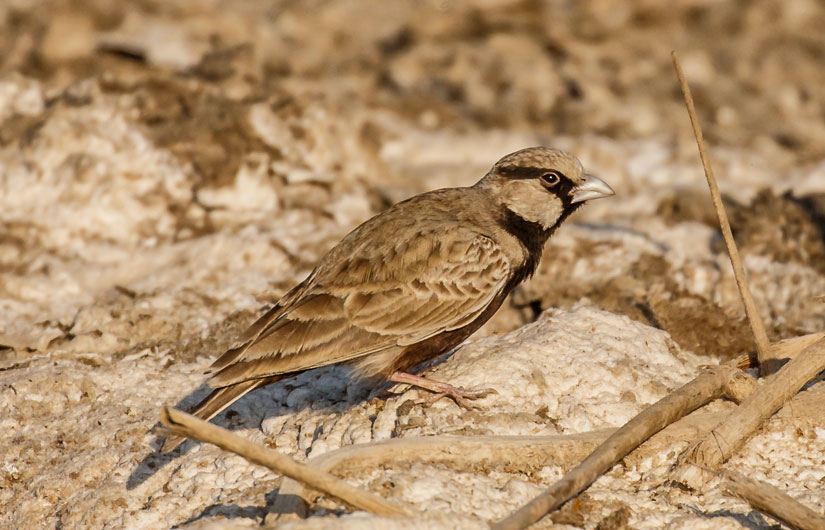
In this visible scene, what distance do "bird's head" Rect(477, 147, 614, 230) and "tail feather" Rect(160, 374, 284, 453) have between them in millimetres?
1966

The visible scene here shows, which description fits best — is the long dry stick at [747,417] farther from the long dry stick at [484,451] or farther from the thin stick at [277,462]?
the thin stick at [277,462]

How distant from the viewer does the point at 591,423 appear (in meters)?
5.04

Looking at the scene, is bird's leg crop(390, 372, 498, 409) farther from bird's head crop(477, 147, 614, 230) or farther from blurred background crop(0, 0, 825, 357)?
blurred background crop(0, 0, 825, 357)

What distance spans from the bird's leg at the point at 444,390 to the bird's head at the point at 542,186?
142cm

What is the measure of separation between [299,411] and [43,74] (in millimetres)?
5813

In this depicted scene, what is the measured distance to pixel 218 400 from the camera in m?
5.06

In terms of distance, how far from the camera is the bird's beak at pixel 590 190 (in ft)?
20.6

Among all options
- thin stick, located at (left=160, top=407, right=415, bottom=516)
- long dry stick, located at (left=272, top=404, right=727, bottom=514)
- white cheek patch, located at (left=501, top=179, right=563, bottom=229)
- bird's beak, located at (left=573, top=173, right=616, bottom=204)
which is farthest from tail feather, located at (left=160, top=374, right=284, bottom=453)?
bird's beak, located at (left=573, top=173, right=616, bottom=204)

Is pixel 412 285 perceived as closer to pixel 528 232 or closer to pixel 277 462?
pixel 528 232

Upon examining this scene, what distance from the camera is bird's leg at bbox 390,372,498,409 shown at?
5.14 metres

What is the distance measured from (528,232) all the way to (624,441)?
2118mm

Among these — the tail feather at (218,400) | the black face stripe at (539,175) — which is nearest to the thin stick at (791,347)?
the black face stripe at (539,175)

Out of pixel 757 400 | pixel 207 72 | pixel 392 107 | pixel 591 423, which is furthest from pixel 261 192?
pixel 757 400

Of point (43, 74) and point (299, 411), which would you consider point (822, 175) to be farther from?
point (43, 74)
